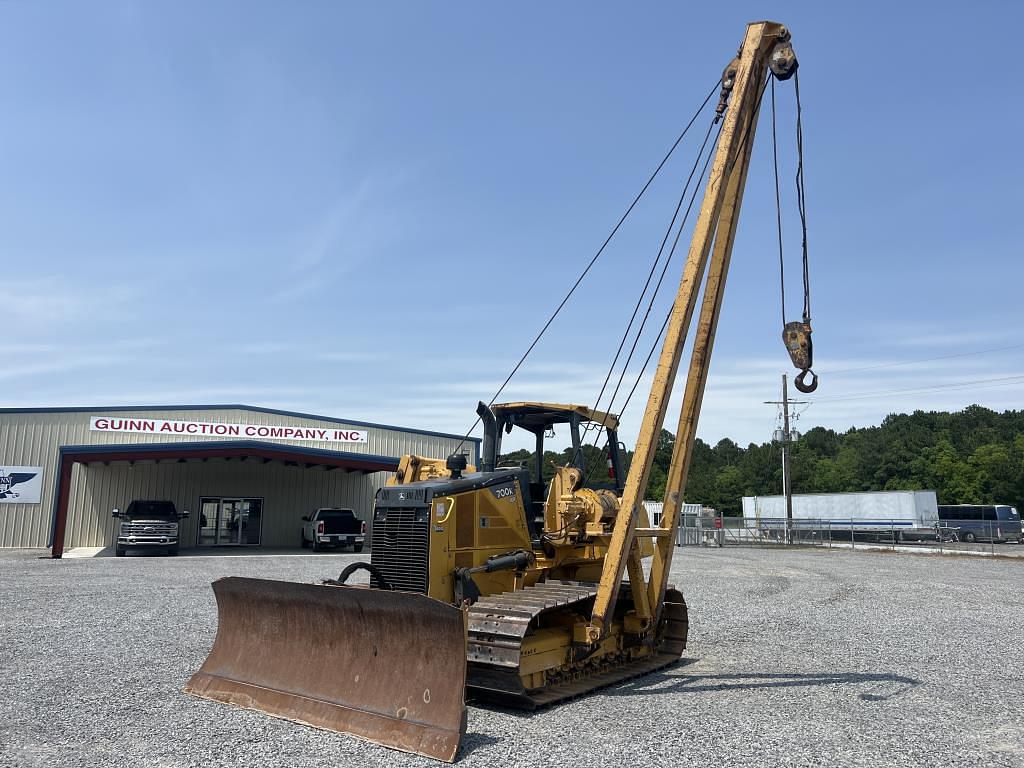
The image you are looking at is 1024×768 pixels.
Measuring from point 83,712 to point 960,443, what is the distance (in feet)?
371

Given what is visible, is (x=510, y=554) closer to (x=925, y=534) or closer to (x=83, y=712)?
(x=83, y=712)

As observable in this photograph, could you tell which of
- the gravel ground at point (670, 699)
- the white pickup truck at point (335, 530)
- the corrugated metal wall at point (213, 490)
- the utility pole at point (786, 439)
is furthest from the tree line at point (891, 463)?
the gravel ground at point (670, 699)

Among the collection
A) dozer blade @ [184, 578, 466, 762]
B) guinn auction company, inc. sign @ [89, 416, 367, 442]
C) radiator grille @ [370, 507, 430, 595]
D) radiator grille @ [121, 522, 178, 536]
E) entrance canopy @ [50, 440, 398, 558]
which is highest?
guinn auction company, inc. sign @ [89, 416, 367, 442]

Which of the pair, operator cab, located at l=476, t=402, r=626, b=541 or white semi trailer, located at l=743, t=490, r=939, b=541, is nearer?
operator cab, located at l=476, t=402, r=626, b=541

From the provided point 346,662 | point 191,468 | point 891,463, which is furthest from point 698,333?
point 891,463

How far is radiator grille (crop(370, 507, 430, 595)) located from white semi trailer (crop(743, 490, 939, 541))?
36.2m

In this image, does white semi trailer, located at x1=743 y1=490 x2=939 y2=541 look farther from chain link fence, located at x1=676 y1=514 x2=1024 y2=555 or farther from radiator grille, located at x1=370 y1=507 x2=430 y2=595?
radiator grille, located at x1=370 y1=507 x2=430 y2=595

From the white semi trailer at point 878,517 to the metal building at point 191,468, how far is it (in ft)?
69.9

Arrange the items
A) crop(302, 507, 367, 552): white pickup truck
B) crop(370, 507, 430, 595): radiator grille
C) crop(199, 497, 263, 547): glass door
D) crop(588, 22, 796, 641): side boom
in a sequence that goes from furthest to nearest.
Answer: crop(199, 497, 263, 547): glass door, crop(302, 507, 367, 552): white pickup truck, crop(588, 22, 796, 641): side boom, crop(370, 507, 430, 595): radiator grille

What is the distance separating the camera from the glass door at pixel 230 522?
32438 millimetres

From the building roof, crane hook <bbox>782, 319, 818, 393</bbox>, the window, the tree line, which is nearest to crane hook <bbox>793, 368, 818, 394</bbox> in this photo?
crane hook <bbox>782, 319, 818, 393</bbox>

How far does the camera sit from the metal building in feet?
95.3

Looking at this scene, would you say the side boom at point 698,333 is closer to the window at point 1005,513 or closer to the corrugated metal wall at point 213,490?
the corrugated metal wall at point 213,490

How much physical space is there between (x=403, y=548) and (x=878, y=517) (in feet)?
149
